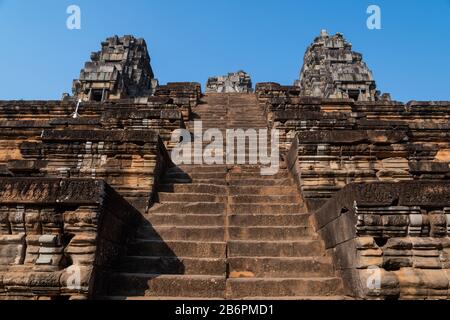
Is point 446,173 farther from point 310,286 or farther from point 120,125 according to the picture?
point 120,125

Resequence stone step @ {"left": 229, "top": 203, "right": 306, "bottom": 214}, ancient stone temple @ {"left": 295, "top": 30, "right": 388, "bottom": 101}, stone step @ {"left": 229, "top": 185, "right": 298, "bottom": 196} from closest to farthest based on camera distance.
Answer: stone step @ {"left": 229, "top": 203, "right": 306, "bottom": 214} < stone step @ {"left": 229, "top": 185, "right": 298, "bottom": 196} < ancient stone temple @ {"left": 295, "top": 30, "right": 388, "bottom": 101}

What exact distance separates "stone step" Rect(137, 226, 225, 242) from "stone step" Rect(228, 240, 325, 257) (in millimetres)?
310

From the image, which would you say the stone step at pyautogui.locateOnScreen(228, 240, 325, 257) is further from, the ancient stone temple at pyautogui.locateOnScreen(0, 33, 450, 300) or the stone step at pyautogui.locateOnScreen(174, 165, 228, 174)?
the stone step at pyautogui.locateOnScreen(174, 165, 228, 174)

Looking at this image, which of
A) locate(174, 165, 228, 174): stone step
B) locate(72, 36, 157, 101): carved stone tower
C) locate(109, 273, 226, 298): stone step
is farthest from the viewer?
locate(72, 36, 157, 101): carved stone tower

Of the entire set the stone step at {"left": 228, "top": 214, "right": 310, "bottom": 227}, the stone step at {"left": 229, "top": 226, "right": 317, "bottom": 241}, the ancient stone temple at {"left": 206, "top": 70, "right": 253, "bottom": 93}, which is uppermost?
the ancient stone temple at {"left": 206, "top": 70, "right": 253, "bottom": 93}

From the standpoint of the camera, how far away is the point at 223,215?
16.3 ft

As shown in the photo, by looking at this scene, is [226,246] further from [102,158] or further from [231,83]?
[231,83]

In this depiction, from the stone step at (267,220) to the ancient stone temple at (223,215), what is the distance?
2cm

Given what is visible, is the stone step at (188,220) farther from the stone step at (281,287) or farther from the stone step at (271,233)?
the stone step at (281,287)

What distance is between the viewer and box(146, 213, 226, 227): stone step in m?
4.84

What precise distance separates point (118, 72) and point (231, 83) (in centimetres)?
1623

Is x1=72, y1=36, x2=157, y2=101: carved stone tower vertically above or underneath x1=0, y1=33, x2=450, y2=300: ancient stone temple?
above

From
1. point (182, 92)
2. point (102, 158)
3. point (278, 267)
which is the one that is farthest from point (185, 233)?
point (182, 92)

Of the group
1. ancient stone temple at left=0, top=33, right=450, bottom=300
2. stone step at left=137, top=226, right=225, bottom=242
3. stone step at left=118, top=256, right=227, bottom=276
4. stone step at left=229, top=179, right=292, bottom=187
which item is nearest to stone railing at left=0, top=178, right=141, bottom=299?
ancient stone temple at left=0, top=33, right=450, bottom=300
